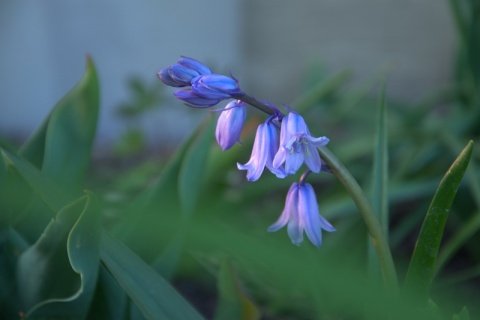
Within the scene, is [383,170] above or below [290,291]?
above

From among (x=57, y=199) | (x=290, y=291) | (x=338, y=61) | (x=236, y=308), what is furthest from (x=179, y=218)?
(x=338, y=61)

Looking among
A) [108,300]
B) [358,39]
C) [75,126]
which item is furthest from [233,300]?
[358,39]

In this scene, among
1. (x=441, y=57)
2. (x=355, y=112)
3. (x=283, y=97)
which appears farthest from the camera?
(x=283, y=97)

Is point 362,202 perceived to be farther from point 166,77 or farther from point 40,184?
point 40,184

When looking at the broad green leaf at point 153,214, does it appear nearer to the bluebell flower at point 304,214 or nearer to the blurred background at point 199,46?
the bluebell flower at point 304,214

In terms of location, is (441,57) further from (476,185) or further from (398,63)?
(476,185)

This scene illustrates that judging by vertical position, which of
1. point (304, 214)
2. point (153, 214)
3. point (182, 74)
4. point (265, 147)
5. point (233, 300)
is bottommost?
point (233, 300)

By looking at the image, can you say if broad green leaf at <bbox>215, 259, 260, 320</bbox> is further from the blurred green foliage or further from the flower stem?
the flower stem

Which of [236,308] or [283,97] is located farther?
[283,97]
